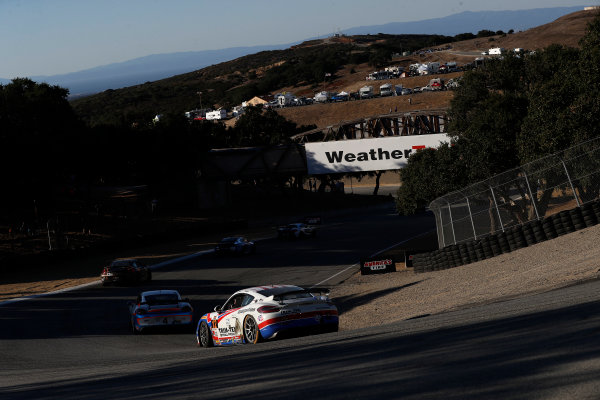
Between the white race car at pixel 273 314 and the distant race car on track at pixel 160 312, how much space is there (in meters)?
4.78

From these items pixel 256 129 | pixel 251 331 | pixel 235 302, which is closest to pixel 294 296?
pixel 251 331

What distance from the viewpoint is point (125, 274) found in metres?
33.0

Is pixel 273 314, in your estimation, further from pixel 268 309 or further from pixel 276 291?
pixel 276 291

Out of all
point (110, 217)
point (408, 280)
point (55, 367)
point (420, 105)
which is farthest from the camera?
point (420, 105)

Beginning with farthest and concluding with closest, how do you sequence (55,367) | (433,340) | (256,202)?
(256,202) → (55,367) → (433,340)

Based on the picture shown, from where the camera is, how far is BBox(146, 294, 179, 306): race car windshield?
20719 mm

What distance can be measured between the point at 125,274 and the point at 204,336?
1674cm

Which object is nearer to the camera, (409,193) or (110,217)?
(409,193)

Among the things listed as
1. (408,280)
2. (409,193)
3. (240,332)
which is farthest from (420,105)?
(240,332)

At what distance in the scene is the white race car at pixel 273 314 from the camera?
14.5 meters

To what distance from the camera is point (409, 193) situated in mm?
40031

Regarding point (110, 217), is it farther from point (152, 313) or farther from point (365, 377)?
point (365, 377)

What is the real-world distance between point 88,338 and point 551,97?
2103 centimetres

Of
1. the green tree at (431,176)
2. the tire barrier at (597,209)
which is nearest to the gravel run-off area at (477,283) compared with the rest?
the tire barrier at (597,209)
